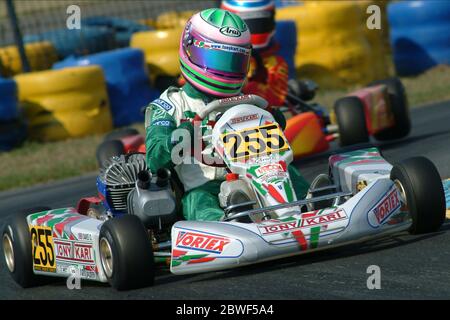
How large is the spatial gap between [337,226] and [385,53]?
932 centimetres

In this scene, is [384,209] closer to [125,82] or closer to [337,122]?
[337,122]

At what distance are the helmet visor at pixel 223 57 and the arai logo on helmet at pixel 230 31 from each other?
0.06 m

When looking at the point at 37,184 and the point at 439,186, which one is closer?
the point at 439,186

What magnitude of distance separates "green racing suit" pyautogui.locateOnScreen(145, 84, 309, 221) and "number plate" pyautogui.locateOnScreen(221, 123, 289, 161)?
0.21m

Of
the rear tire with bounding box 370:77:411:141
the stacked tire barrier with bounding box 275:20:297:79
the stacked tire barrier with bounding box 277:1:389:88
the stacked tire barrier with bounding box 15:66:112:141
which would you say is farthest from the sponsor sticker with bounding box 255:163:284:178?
the stacked tire barrier with bounding box 277:1:389:88

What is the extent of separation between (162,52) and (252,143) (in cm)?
650

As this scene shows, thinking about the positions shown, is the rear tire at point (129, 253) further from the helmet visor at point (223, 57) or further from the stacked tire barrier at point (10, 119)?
the stacked tire barrier at point (10, 119)

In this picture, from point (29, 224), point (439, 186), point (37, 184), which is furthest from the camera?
point (37, 184)

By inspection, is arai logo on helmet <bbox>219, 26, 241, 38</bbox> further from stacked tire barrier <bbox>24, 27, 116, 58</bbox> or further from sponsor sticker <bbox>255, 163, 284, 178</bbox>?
stacked tire barrier <bbox>24, 27, 116, 58</bbox>

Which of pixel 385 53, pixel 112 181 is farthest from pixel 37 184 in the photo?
pixel 385 53

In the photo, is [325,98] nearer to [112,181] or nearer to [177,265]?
[112,181]

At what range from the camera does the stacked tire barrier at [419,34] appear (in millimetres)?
12352

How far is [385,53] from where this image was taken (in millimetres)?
13352

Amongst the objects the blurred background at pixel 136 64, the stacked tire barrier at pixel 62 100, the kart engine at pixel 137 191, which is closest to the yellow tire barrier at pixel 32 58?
the blurred background at pixel 136 64
